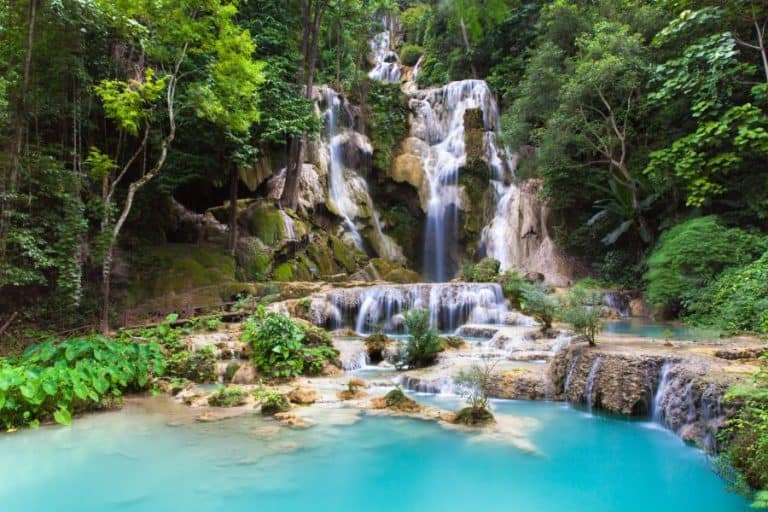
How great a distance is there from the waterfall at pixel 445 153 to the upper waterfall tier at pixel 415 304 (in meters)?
7.22

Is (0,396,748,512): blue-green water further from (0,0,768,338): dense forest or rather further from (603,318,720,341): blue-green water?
(0,0,768,338): dense forest

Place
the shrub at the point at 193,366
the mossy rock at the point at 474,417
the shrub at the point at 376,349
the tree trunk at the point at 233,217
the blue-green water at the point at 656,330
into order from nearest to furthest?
1. the mossy rock at the point at 474,417
2. the shrub at the point at 193,366
3. the blue-green water at the point at 656,330
4. the shrub at the point at 376,349
5. the tree trunk at the point at 233,217

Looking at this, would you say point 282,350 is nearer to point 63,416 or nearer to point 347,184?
point 63,416

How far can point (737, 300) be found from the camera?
8719 millimetres

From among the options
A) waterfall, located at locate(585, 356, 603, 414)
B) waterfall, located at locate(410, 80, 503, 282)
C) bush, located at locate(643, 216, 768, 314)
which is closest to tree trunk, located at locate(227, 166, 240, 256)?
waterfall, located at locate(410, 80, 503, 282)

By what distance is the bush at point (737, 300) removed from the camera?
8289 mm

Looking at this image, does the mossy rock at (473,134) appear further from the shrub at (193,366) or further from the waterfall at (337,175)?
the shrub at (193,366)

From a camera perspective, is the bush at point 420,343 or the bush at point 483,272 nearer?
the bush at point 420,343

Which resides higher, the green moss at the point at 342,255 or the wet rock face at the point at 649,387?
the green moss at the point at 342,255

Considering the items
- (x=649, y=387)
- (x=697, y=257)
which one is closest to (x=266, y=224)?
(x=697, y=257)

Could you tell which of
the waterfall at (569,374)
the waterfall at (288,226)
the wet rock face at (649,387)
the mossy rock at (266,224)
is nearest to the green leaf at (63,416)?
the wet rock face at (649,387)

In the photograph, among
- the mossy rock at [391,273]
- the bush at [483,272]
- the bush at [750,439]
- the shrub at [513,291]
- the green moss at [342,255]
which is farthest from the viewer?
the green moss at [342,255]

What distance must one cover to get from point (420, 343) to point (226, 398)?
11.6ft

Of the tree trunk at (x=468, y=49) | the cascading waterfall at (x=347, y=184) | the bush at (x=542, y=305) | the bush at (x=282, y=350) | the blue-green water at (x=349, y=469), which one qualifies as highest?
the tree trunk at (x=468, y=49)
